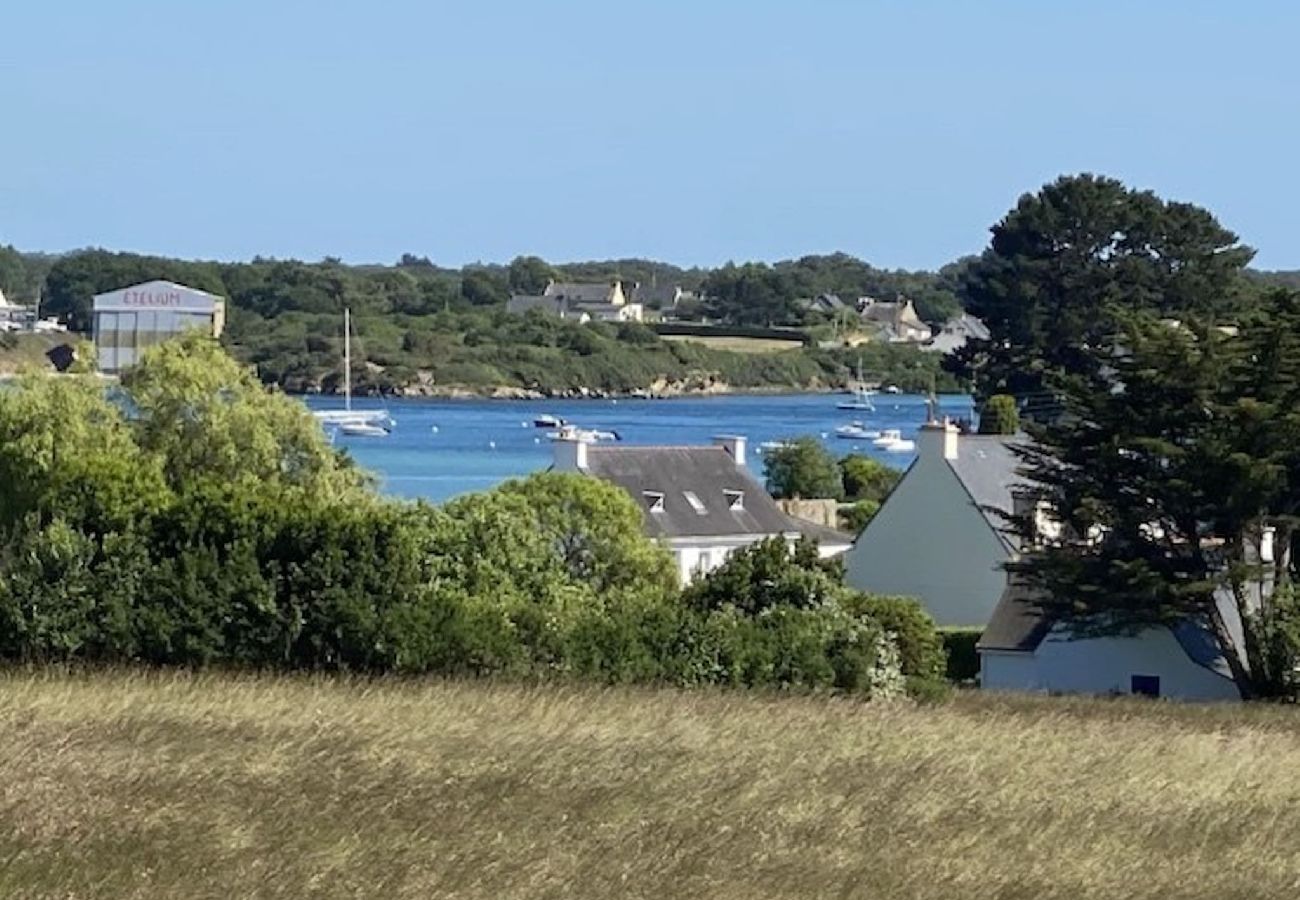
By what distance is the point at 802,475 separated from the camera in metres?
79.8

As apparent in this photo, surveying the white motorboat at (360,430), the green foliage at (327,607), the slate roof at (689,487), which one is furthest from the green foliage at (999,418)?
the white motorboat at (360,430)

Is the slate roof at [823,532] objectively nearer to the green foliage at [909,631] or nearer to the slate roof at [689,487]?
the slate roof at [689,487]

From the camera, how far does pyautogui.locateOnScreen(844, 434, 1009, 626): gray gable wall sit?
169 ft

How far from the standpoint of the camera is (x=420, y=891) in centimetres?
971

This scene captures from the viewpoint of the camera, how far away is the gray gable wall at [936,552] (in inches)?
2026

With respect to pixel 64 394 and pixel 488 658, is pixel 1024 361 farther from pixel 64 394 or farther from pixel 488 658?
pixel 488 658

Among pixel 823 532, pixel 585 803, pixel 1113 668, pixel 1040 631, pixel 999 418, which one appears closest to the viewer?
pixel 585 803

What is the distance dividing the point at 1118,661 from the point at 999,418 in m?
34.2

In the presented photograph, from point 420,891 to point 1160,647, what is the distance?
109 ft

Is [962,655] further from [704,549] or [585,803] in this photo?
[585,803]

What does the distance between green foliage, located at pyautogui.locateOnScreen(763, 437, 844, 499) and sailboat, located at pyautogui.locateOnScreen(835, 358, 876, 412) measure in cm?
8078

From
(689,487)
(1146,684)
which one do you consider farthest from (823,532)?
(1146,684)

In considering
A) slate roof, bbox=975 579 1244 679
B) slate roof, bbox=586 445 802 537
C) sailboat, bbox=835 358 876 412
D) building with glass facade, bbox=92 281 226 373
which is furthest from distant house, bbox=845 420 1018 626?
sailboat, bbox=835 358 876 412

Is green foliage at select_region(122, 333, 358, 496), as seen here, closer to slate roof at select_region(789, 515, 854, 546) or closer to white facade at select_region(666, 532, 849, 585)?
white facade at select_region(666, 532, 849, 585)
